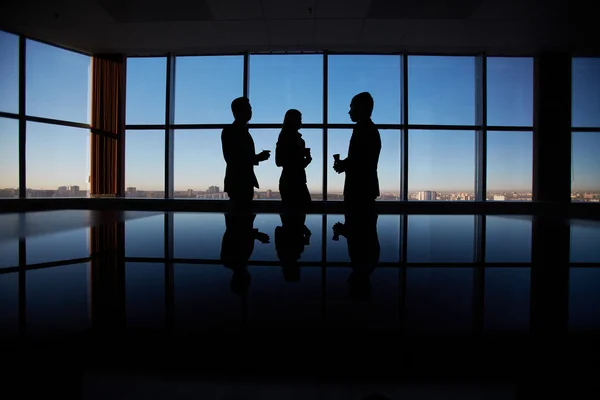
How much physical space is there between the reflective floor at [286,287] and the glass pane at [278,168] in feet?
23.1

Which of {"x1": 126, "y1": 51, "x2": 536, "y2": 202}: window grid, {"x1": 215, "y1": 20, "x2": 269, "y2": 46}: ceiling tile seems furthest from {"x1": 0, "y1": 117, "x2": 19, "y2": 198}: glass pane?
{"x1": 215, "y1": 20, "x2": 269, "y2": 46}: ceiling tile

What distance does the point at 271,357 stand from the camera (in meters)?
0.48

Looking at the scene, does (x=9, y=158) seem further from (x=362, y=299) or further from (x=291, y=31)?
(x=362, y=299)

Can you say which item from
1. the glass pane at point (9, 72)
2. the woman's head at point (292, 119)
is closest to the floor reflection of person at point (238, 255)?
the woman's head at point (292, 119)

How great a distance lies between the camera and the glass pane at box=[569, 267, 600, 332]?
0.62m

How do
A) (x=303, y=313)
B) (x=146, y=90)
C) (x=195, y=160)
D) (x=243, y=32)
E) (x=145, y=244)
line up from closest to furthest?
(x=303, y=313), (x=145, y=244), (x=243, y=32), (x=146, y=90), (x=195, y=160)

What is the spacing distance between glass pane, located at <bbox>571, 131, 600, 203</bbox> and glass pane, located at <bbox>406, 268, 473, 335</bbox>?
1014 cm

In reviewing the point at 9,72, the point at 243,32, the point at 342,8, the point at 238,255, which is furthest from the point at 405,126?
the point at 9,72

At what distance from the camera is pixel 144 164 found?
895 centimetres

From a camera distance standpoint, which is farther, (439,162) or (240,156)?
(439,162)

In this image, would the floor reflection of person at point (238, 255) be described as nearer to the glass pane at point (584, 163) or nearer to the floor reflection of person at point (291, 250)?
the floor reflection of person at point (291, 250)

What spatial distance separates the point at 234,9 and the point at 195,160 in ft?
13.4

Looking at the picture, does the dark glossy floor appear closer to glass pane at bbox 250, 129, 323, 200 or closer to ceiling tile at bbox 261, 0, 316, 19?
ceiling tile at bbox 261, 0, 316, 19

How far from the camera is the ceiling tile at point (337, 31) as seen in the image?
6957 millimetres
